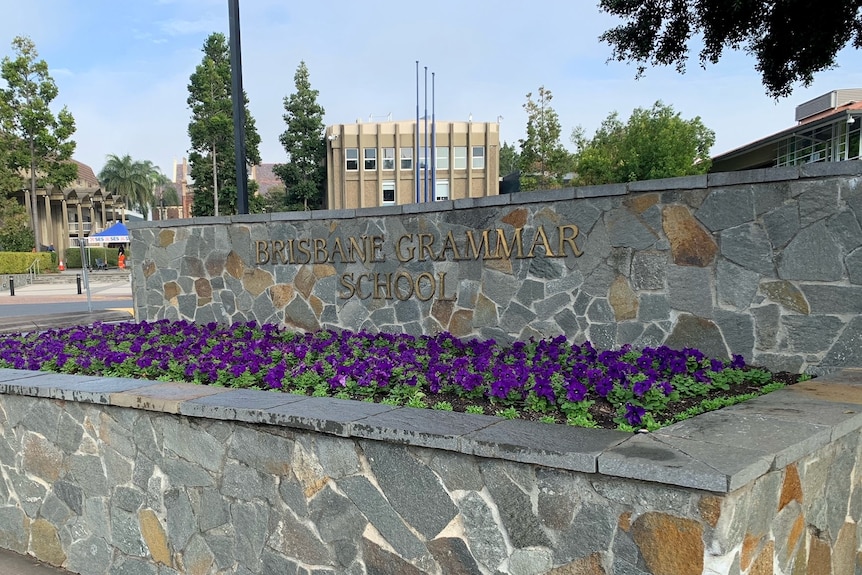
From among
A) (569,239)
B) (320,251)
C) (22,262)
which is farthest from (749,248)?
(22,262)

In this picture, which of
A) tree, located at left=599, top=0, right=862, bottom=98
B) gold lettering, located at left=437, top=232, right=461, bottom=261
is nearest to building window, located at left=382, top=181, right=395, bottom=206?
tree, located at left=599, top=0, right=862, bottom=98

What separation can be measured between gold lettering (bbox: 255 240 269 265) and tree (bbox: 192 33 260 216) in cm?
3957

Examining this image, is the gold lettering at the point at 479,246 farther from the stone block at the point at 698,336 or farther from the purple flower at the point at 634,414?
the purple flower at the point at 634,414

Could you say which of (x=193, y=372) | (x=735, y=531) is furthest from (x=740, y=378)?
(x=193, y=372)

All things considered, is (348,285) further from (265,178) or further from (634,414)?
(265,178)

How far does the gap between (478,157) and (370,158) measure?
353 inches

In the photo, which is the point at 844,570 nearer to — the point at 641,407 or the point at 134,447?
the point at 641,407

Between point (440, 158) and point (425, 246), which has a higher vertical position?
point (440, 158)

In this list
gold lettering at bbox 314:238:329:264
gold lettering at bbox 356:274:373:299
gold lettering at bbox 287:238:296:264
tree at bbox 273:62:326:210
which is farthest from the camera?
tree at bbox 273:62:326:210

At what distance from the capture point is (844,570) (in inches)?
127

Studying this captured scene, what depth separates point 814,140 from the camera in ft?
82.5

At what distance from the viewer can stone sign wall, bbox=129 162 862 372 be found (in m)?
4.72

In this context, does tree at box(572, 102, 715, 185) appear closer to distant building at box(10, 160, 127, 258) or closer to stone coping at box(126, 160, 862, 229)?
stone coping at box(126, 160, 862, 229)

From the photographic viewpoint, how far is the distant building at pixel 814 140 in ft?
80.2
